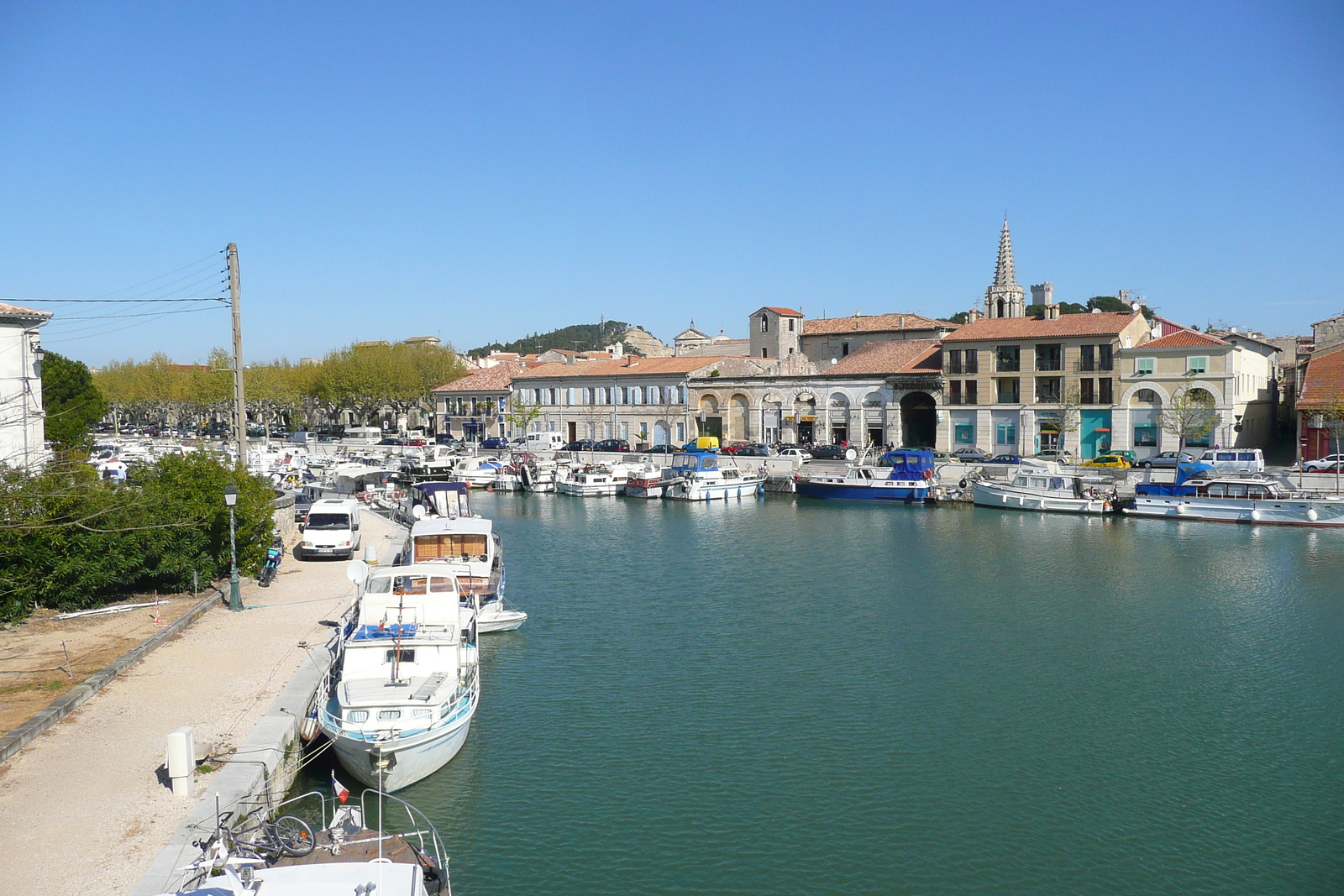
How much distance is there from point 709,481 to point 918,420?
20493mm

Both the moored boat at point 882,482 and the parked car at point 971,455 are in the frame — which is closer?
the moored boat at point 882,482

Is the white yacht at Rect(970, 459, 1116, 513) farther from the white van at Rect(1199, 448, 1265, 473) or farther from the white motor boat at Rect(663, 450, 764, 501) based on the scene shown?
the white motor boat at Rect(663, 450, 764, 501)

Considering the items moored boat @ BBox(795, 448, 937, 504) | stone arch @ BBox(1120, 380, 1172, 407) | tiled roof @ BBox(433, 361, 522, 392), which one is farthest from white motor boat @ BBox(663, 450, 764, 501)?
tiled roof @ BBox(433, 361, 522, 392)

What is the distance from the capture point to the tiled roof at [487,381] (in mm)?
85500

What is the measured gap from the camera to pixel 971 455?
57.9m

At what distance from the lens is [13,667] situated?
1695 centimetres

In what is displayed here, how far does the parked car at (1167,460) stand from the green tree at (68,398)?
176 feet

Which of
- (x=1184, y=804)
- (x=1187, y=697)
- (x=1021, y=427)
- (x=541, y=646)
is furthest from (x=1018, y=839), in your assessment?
(x=1021, y=427)

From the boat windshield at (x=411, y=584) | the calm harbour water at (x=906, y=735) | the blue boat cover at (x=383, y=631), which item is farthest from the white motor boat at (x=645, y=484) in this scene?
the blue boat cover at (x=383, y=631)

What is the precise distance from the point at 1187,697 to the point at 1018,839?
7.96 metres

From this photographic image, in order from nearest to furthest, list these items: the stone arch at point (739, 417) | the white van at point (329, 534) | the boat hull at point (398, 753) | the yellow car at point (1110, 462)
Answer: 1. the boat hull at point (398, 753)
2. the white van at point (329, 534)
3. the yellow car at point (1110, 462)
4. the stone arch at point (739, 417)

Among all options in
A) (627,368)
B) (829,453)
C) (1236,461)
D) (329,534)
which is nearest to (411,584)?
(329,534)

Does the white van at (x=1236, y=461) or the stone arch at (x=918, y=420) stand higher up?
the stone arch at (x=918, y=420)

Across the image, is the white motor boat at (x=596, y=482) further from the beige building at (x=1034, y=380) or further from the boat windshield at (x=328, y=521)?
the boat windshield at (x=328, y=521)
